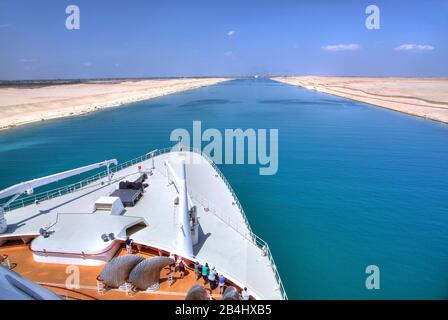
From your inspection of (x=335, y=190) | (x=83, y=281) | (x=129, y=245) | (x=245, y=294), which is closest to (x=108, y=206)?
(x=129, y=245)

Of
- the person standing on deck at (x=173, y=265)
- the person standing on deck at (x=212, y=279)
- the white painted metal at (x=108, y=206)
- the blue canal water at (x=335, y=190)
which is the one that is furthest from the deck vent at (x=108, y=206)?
the blue canal water at (x=335, y=190)

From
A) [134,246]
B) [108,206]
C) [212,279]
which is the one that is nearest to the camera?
[212,279]

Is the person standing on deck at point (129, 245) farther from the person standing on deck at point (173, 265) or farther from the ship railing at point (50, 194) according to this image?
the ship railing at point (50, 194)

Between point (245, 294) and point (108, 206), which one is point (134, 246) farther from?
point (245, 294)

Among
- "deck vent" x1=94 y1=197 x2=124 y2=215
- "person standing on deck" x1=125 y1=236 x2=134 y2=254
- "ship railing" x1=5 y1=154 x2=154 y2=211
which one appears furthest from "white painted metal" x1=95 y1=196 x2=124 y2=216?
"ship railing" x1=5 y1=154 x2=154 y2=211

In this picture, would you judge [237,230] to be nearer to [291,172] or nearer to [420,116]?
[291,172]
